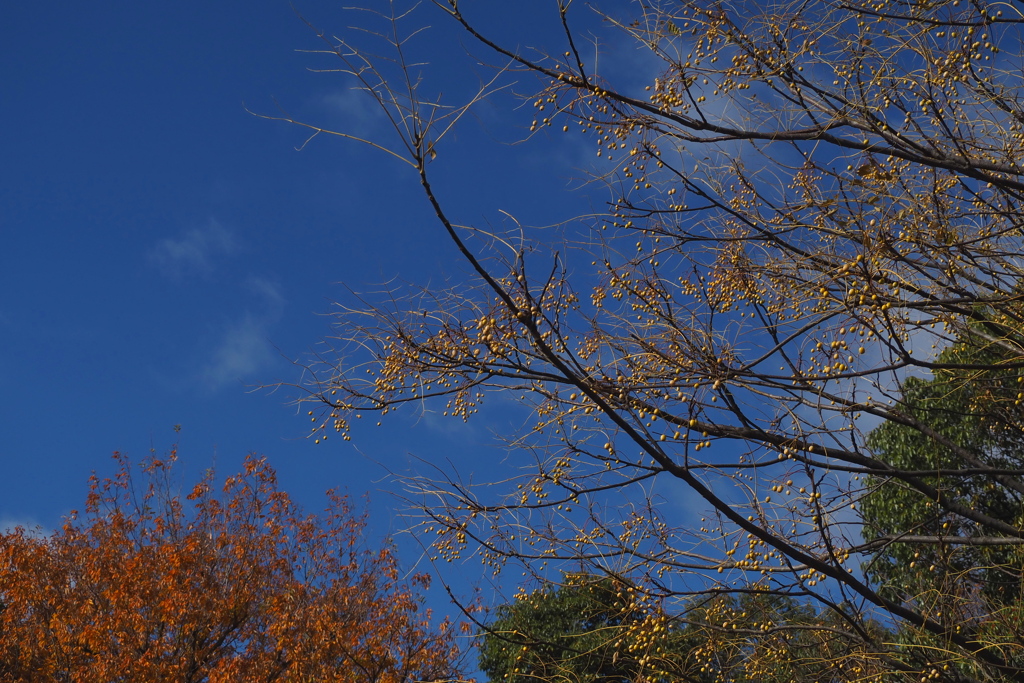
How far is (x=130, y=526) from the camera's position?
14.4 metres

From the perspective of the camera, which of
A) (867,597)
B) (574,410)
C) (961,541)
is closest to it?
(867,597)

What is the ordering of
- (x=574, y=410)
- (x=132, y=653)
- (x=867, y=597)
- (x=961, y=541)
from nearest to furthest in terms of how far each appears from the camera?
(x=867, y=597) < (x=961, y=541) < (x=574, y=410) < (x=132, y=653)

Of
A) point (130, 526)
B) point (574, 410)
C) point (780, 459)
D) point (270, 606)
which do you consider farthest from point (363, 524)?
point (780, 459)

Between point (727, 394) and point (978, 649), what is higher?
point (727, 394)

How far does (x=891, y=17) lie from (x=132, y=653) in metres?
13.3

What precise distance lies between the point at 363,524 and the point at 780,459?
45.9 ft

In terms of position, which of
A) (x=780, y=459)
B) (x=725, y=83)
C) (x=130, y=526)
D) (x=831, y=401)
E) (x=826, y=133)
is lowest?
(x=780, y=459)

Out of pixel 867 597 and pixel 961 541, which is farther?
pixel 961 541

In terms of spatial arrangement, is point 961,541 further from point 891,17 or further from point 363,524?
point 363,524

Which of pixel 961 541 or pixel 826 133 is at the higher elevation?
pixel 826 133

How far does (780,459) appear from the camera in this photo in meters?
3.74

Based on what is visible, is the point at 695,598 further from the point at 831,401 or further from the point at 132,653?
the point at 132,653

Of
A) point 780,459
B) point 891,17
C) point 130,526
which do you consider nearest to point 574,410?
point 780,459

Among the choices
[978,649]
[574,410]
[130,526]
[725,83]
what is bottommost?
[978,649]
